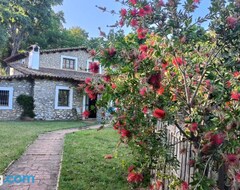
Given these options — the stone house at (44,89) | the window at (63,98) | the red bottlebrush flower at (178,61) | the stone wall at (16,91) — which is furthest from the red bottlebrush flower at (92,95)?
the window at (63,98)

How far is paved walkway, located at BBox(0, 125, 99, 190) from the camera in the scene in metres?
4.19

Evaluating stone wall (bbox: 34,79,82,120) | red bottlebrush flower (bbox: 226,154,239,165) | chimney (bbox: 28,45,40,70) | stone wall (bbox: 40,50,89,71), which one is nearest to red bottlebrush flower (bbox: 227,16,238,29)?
red bottlebrush flower (bbox: 226,154,239,165)

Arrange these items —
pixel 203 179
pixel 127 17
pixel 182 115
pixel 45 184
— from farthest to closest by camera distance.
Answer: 1. pixel 45 184
2. pixel 127 17
3. pixel 182 115
4. pixel 203 179

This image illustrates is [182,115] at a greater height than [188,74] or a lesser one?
lesser

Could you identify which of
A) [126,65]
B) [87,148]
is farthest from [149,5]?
[87,148]

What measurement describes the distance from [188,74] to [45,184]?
10.5 ft

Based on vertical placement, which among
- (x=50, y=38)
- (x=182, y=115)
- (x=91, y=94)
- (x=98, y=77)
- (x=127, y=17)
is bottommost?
(x=182, y=115)

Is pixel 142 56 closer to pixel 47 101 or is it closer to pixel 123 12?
pixel 123 12

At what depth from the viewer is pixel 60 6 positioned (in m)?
31.0

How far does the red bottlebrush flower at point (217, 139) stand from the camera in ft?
6.11

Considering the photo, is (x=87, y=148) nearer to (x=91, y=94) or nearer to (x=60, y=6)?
(x=91, y=94)

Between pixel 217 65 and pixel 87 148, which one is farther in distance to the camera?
pixel 87 148

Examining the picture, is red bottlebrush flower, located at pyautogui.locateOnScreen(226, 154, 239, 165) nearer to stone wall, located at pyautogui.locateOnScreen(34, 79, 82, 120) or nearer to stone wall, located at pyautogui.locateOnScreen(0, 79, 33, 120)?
stone wall, located at pyautogui.locateOnScreen(34, 79, 82, 120)

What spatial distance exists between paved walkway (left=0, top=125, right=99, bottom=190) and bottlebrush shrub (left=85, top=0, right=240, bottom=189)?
236 centimetres
